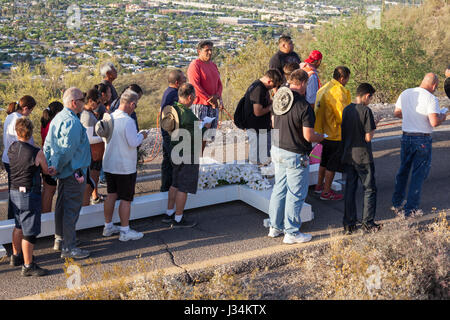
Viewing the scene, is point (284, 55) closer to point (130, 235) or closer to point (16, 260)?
point (130, 235)

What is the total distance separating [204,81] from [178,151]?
280cm

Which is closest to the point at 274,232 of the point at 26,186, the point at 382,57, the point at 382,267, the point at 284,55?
the point at 382,267

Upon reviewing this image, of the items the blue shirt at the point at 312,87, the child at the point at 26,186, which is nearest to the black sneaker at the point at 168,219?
the child at the point at 26,186

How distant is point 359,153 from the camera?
673 cm

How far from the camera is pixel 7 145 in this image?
22.7 ft

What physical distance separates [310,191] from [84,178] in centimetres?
397

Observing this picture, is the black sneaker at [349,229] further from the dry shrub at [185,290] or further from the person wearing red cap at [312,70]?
the person wearing red cap at [312,70]

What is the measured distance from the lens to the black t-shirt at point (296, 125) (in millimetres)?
6195

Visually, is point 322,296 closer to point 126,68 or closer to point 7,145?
point 7,145

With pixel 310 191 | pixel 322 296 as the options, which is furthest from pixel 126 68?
pixel 322 296

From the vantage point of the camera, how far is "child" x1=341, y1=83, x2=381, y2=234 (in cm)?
664

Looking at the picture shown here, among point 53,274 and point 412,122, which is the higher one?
point 412,122

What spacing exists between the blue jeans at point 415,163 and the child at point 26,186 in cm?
474

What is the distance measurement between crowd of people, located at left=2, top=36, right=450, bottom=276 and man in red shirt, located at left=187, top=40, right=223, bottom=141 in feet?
4.33
